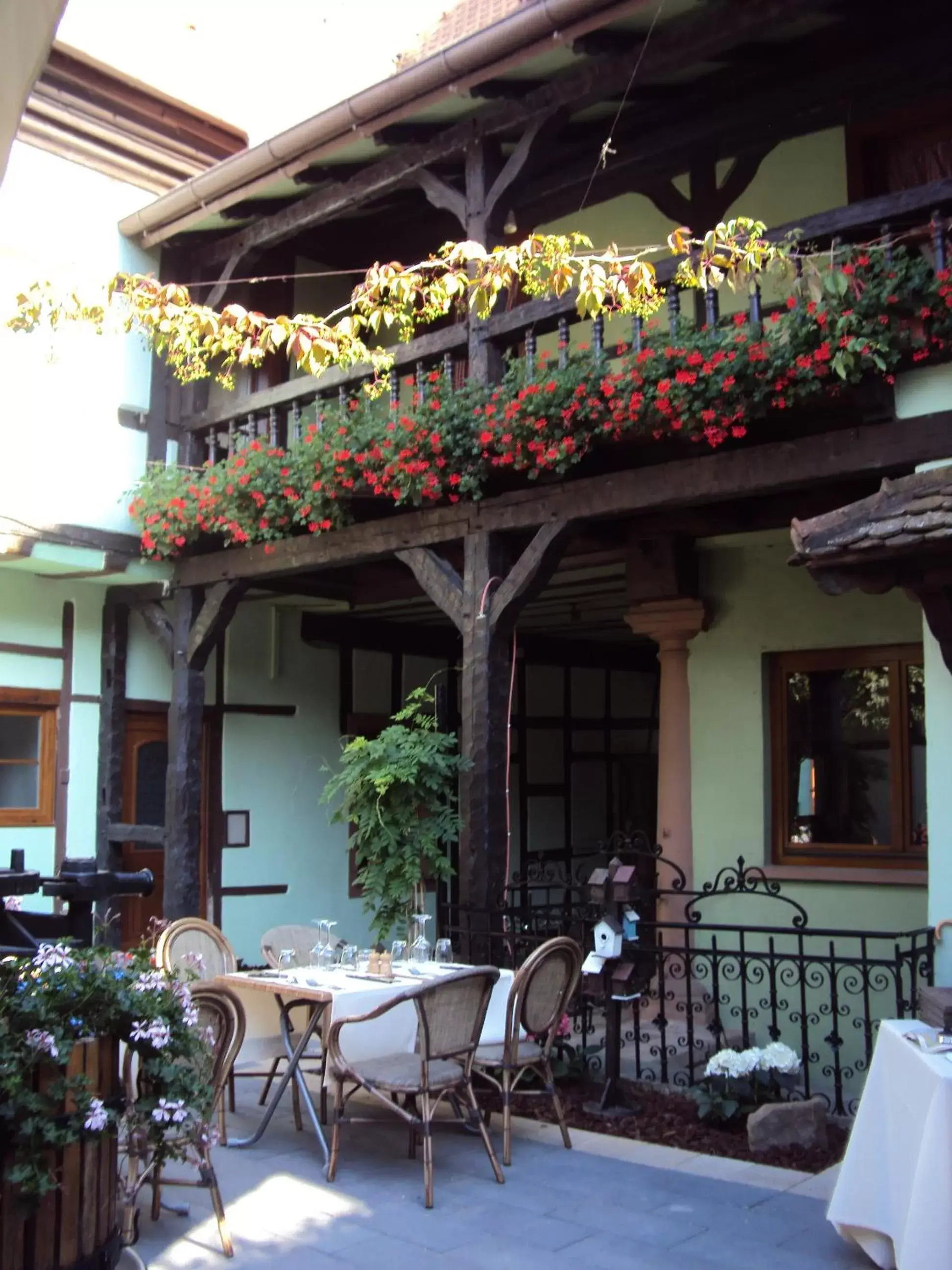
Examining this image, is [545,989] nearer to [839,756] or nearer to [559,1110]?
[559,1110]

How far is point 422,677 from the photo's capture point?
11781 millimetres

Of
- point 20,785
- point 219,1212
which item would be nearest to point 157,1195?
point 219,1212

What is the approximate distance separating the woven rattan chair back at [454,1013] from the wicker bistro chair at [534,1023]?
17cm

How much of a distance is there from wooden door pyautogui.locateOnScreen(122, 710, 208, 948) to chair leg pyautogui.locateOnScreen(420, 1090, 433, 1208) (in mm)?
5080

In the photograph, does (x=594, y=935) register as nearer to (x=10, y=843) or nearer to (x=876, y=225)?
(x=876, y=225)

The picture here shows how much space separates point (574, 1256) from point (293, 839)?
22.2ft

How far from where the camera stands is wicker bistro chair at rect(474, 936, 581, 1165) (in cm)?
510

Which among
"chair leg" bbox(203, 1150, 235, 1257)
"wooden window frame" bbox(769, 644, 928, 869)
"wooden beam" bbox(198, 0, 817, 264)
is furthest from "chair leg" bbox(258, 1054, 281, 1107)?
"wooden beam" bbox(198, 0, 817, 264)

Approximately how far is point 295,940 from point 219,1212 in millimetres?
2356

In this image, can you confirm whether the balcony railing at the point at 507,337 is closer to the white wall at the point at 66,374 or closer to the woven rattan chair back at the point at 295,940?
the white wall at the point at 66,374

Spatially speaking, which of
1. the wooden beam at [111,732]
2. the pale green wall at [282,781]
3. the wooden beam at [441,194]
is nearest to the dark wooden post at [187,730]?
the wooden beam at [111,732]

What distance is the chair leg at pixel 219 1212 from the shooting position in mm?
4012

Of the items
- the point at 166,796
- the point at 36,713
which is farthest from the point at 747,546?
the point at 36,713

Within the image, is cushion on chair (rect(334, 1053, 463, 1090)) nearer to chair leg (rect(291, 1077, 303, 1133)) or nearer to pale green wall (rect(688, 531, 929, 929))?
chair leg (rect(291, 1077, 303, 1133))
